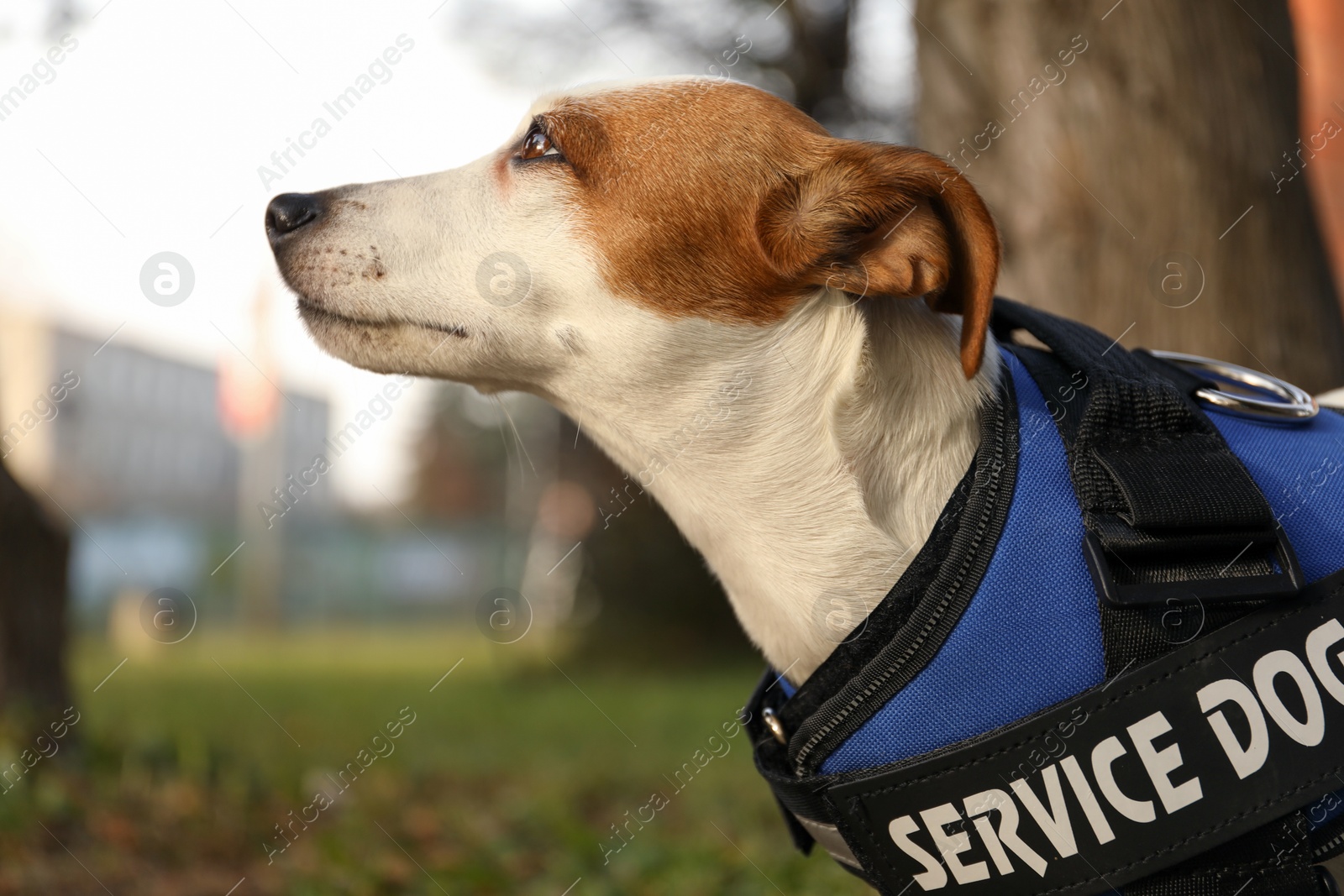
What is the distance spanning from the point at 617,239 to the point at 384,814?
2.65m

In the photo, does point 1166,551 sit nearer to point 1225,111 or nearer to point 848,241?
point 848,241

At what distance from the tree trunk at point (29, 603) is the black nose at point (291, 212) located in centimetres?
294

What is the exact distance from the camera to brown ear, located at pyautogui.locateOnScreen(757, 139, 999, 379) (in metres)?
1.66

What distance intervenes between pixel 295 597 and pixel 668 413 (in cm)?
2426

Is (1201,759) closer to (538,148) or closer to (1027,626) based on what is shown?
(1027,626)

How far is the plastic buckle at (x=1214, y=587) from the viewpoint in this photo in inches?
→ 56.1

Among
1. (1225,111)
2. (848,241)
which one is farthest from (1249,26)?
(848,241)

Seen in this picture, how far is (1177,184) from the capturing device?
2.99 meters

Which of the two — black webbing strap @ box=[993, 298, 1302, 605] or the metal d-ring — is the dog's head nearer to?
black webbing strap @ box=[993, 298, 1302, 605]

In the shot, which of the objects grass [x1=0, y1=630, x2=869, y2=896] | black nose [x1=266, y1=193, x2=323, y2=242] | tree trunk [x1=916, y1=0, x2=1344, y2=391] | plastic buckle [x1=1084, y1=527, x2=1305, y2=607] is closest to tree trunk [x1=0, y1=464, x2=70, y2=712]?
grass [x1=0, y1=630, x2=869, y2=896]

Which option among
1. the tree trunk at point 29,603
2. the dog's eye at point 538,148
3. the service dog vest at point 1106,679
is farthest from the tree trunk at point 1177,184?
the tree trunk at point 29,603

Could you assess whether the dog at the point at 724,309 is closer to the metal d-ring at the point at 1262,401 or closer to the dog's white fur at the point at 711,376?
the dog's white fur at the point at 711,376

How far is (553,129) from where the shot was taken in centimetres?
207

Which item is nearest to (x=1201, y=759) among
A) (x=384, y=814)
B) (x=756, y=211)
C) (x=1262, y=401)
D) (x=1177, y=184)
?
(x=1262, y=401)
